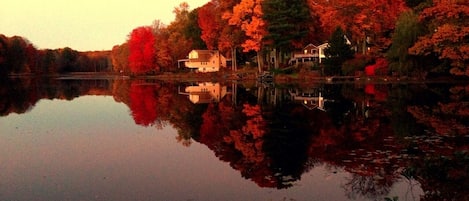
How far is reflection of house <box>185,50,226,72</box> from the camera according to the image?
312ft

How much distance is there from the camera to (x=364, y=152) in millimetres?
15391

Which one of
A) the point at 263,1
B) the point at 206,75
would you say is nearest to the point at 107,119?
the point at 263,1

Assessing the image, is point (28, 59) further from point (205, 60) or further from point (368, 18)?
point (368, 18)

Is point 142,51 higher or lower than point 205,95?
higher

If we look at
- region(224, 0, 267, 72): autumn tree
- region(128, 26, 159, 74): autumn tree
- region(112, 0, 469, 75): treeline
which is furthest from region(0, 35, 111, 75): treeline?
region(224, 0, 267, 72): autumn tree

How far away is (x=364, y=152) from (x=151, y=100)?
26845 millimetres

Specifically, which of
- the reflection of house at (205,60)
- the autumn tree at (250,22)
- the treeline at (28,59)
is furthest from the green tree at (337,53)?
the treeline at (28,59)

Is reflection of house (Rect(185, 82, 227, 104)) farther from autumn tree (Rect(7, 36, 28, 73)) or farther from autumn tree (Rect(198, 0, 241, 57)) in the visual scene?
autumn tree (Rect(7, 36, 28, 73))

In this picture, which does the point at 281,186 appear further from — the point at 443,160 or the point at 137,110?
the point at 137,110

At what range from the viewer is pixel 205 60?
95.6 m

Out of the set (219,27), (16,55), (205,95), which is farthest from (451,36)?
(16,55)

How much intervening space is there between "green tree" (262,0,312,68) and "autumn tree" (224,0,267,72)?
138cm

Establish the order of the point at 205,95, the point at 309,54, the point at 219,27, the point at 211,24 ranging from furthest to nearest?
the point at 211,24 < the point at 219,27 < the point at 309,54 < the point at 205,95

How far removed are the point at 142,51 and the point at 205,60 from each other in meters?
15.8
